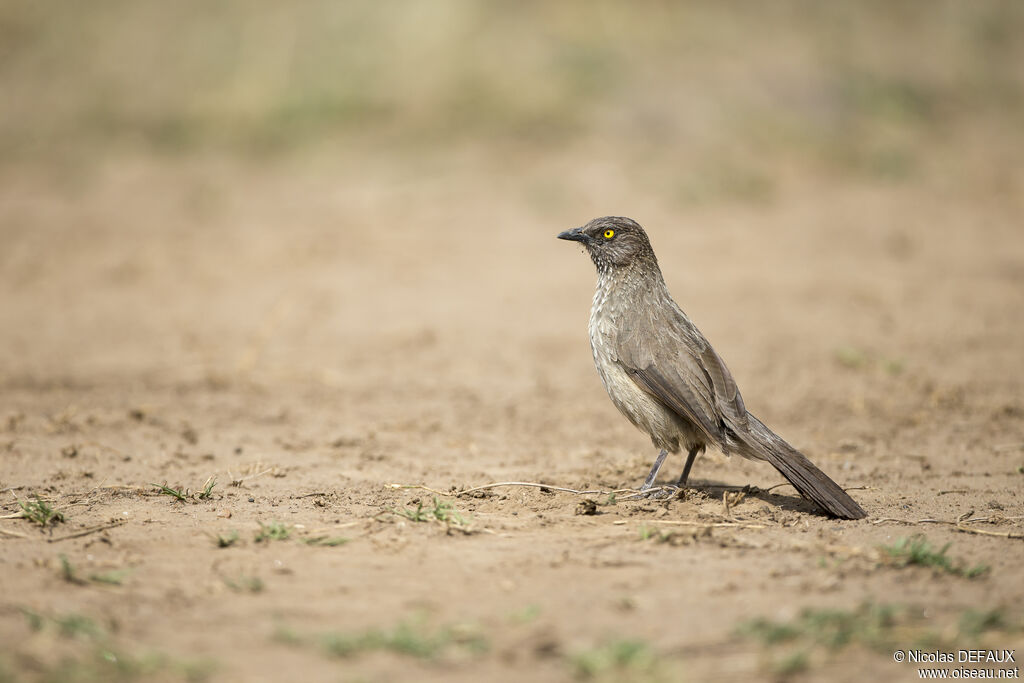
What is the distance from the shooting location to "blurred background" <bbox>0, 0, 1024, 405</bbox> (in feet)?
30.5

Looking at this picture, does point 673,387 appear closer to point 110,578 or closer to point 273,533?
point 273,533

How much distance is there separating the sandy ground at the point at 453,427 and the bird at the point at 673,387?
0.29 m

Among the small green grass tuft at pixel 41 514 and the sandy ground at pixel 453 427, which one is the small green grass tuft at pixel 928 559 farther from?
the small green grass tuft at pixel 41 514

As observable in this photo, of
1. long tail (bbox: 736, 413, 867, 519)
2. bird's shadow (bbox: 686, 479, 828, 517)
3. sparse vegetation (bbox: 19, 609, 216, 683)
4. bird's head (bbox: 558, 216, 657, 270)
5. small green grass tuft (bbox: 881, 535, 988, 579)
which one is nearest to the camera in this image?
sparse vegetation (bbox: 19, 609, 216, 683)

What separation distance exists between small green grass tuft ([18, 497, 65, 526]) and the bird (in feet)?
9.96

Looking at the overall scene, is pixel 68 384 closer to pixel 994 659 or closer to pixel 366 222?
pixel 366 222

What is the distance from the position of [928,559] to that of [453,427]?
3803 millimetres

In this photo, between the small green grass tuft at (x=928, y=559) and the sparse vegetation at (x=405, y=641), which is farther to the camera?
the small green grass tuft at (x=928, y=559)

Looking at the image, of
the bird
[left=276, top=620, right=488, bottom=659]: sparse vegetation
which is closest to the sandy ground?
[left=276, top=620, right=488, bottom=659]: sparse vegetation

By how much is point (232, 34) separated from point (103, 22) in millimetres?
2457

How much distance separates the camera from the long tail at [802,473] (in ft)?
15.7

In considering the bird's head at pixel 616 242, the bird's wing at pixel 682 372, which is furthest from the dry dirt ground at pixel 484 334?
the bird's head at pixel 616 242

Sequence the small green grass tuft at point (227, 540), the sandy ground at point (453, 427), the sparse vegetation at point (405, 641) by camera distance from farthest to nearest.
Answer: the small green grass tuft at point (227, 540) < the sandy ground at point (453, 427) < the sparse vegetation at point (405, 641)

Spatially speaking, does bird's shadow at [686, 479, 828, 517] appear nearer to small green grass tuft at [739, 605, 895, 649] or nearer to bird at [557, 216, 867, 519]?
bird at [557, 216, 867, 519]
